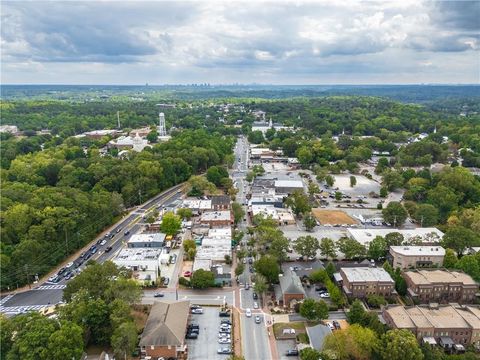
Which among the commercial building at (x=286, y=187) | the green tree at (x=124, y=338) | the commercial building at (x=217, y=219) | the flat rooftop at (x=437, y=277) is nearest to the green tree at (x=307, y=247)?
the flat rooftop at (x=437, y=277)

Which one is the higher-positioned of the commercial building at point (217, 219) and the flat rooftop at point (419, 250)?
the flat rooftop at point (419, 250)

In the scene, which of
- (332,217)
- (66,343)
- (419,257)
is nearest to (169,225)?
(66,343)

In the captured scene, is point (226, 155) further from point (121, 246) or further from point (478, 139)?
point (478, 139)

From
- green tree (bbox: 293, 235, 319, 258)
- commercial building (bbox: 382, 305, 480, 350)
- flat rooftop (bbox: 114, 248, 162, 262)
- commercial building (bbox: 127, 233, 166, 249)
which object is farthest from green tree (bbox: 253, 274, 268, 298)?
commercial building (bbox: 127, 233, 166, 249)

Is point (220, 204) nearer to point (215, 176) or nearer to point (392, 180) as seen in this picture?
point (215, 176)

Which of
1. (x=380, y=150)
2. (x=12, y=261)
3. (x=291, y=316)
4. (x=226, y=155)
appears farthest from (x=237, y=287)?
(x=380, y=150)

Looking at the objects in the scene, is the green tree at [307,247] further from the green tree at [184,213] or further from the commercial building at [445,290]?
the green tree at [184,213]
